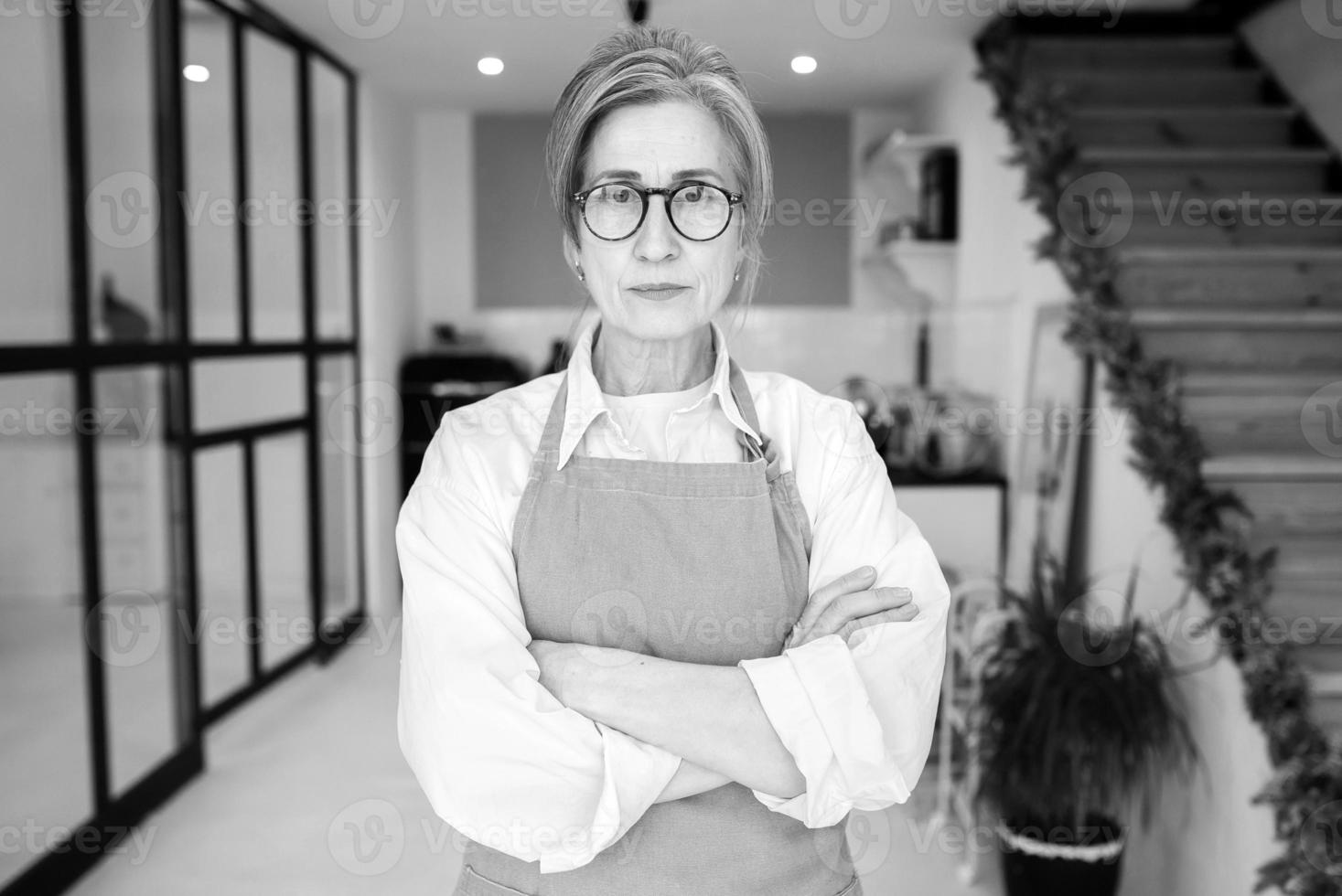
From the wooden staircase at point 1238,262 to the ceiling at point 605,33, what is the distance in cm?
52

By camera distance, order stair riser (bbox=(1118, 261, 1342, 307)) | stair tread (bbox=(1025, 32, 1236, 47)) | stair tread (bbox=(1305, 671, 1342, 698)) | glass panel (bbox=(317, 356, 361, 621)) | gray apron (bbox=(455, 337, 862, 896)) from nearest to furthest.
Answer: gray apron (bbox=(455, 337, 862, 896))
stair tread (bbox=(1305, 671, 1342, 698))
stair riser (bbox=(1118, 261, 1342, 307))
stair tread (bbox=(1025, 32, 1236, 47))
glass panel (bbox=(317, 356, 361, 621))

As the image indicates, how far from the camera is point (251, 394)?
4.26 m

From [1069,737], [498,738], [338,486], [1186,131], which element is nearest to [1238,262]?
[1186,131]

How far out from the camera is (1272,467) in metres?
2.82

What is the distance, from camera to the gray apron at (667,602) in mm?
1206

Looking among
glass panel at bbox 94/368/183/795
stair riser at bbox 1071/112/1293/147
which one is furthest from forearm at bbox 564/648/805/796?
stair riser at bbox 1071/112/1293/147

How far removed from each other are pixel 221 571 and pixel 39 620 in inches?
51.6

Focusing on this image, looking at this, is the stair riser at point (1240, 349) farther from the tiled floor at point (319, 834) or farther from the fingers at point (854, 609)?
the fingers at point (854, 609)

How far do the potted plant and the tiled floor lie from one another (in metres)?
0.39

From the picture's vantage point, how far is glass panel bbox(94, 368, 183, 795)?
3.08 meters

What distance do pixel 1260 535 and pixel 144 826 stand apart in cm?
302

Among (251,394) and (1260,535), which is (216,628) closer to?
(251,394)

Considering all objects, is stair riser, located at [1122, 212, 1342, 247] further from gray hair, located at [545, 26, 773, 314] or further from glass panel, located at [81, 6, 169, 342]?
glass panel, located at [81, 6, 169, 342]

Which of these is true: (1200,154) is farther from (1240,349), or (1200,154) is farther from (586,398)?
A: (586,398)
